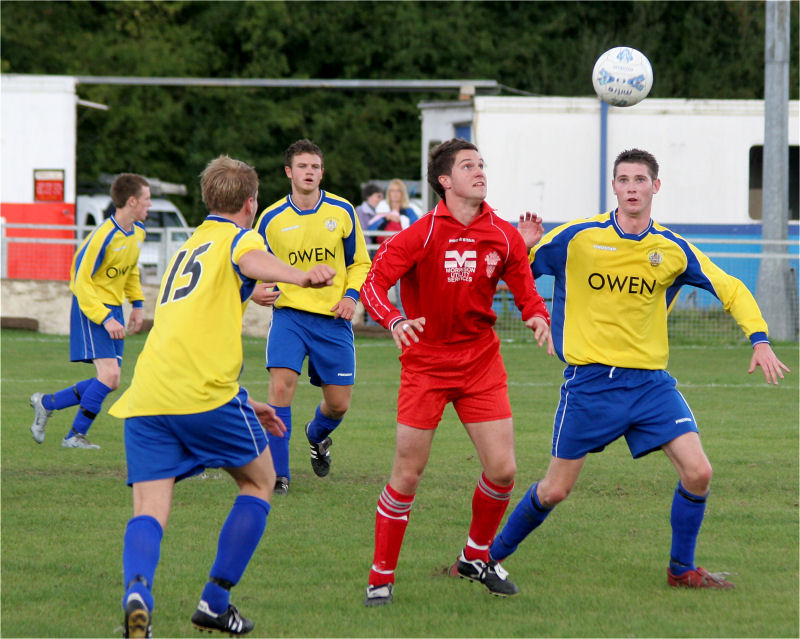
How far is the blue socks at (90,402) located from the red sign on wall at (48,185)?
44.4 feet

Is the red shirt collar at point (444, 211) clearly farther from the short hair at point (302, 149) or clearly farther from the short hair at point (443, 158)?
the short hair at point (302, 149)

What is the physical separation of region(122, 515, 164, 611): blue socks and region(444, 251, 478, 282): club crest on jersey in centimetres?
196

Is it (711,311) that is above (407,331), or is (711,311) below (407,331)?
below

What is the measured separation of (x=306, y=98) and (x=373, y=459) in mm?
24727

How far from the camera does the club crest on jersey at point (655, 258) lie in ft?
20.1

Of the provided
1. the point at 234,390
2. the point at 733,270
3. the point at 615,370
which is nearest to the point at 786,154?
the point at 733,270

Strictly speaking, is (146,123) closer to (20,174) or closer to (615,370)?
(20,174)

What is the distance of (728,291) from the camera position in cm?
613

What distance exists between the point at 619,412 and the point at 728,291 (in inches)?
34.1

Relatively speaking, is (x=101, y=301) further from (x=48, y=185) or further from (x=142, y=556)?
(x=48, y=185)

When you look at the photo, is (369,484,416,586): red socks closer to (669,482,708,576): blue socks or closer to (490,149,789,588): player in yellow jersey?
(490,149,789,588): player in yellow jersey

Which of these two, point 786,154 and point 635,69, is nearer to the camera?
point 635,69

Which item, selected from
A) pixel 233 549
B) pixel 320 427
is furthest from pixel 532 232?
pixel 320 427

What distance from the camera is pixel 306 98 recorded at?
108ft
